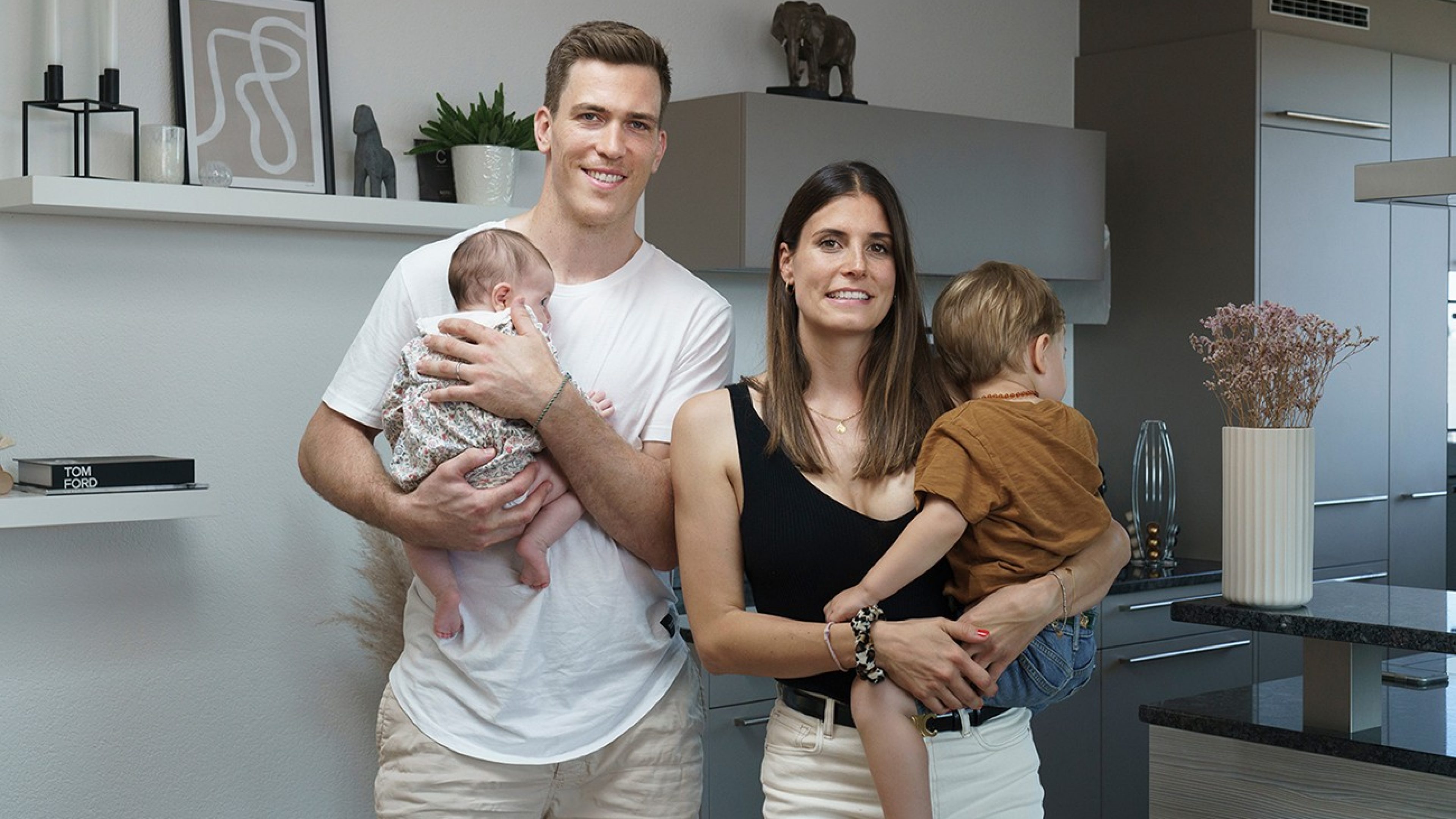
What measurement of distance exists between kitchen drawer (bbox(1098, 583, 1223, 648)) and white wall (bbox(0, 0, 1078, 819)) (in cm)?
193

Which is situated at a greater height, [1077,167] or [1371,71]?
[1371,71]

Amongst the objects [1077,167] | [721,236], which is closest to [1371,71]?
[1077,167]

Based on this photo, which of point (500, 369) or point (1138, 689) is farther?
point (1138, 689)

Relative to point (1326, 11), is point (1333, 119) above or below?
below

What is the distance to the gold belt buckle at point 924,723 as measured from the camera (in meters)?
1.76

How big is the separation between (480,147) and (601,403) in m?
1.57

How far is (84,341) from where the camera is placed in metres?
2.95

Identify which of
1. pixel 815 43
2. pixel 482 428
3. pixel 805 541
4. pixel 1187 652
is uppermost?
pixel 815 43

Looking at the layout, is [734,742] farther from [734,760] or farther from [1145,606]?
[1145,606]

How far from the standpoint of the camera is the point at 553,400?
5.77 ft

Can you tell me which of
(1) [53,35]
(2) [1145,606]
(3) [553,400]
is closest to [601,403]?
(3) [553,400]

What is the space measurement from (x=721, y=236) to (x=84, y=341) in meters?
1.44

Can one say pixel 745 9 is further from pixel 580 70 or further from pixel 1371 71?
pixel 580 70

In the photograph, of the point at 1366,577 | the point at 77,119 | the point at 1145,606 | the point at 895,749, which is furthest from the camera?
the point at 1366,577
